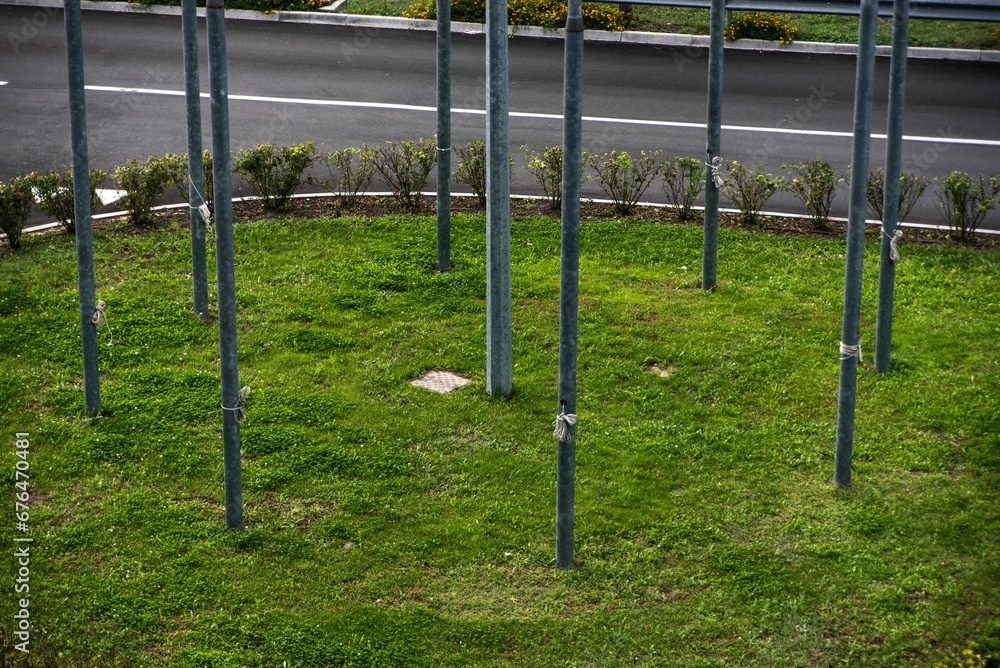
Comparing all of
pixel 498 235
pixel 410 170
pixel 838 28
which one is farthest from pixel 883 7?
pixel 498 235

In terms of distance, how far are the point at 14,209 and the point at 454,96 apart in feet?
22.3

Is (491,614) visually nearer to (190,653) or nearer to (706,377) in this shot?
(190,653)

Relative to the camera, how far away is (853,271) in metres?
8.66

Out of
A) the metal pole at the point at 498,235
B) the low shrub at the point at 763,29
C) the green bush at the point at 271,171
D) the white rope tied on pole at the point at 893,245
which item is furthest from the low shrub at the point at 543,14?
the white rope tied on pole at the point at 893,245

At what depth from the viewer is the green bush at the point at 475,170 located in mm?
13820

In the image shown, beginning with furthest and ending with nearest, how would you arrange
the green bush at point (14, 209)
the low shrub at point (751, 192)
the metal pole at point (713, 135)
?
the low shrub at point (751, 192) → the green bush at point (14, 209) → the metal pole at point (713, 135)

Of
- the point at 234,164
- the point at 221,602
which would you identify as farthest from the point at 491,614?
the point at 234,164

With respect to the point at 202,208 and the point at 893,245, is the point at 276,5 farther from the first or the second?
the point at 893,245

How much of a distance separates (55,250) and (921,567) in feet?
28.4

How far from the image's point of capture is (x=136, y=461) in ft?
29.2

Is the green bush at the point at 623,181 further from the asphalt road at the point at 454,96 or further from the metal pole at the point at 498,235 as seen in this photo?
the metal pole at the point at 498,235

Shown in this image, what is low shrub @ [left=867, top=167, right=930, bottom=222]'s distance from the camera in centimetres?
1327

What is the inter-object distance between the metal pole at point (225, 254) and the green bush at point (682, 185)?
6449 millimetres

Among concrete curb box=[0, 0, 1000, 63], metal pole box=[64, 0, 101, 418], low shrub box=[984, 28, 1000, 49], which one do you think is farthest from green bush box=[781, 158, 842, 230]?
metal pole box=[64, 0, 101, 418]
